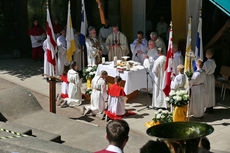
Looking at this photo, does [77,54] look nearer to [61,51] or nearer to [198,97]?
[61,51]

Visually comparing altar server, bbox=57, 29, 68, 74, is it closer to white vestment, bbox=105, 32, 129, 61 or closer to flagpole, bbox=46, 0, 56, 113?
white vestment, bbox=105, 32, 129, 61

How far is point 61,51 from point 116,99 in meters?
5.09

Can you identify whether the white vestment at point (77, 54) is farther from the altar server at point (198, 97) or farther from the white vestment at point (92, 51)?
the altar server at point (198, 97)

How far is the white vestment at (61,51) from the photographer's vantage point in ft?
49.9

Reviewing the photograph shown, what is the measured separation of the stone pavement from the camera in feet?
32.5

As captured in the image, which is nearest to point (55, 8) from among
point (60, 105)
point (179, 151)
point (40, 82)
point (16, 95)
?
point (40, 82)

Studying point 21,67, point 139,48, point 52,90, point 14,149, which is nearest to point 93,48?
point 139,48

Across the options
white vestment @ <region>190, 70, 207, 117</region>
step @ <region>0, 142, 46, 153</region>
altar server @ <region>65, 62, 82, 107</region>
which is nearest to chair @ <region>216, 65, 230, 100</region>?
white vestment @ <region>190, 70, 207, 117</region>

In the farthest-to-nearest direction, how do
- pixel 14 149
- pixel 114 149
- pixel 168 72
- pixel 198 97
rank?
1. pixel 168 72
2. pixel 198 97
3. pixel 14 149
4. pixel 114 149

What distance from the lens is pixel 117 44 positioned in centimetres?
1498

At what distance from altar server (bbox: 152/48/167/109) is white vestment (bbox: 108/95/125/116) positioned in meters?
1.22

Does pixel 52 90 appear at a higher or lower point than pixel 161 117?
higher

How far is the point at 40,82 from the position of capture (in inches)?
607

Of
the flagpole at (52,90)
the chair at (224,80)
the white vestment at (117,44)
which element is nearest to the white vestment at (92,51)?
the white vestment at (117,44)
